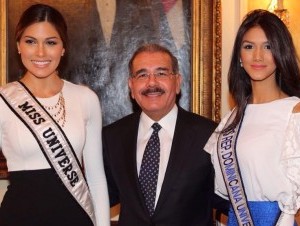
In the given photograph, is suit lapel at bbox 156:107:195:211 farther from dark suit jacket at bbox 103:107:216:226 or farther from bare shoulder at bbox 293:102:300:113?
bare shoulder at bbox 293:102:300:113

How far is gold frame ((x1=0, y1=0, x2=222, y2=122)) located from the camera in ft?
9.16

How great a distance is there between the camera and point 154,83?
85.0 inches

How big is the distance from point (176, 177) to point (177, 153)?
0.33ft

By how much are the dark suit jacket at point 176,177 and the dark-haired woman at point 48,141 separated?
11 cm

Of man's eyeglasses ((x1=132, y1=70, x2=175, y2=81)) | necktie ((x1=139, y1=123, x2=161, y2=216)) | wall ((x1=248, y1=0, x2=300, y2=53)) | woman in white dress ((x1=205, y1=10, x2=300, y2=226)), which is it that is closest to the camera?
woman in white dress ((x1=205, y1=10, x2=300, y2=226))

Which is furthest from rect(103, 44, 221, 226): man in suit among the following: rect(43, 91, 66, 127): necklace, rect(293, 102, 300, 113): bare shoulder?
rect(293, 102, 300, 113): bare shoulder

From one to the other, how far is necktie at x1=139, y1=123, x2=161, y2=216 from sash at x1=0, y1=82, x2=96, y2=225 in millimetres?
223

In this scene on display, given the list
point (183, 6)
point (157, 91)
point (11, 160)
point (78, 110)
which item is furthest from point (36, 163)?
point (183, 6)

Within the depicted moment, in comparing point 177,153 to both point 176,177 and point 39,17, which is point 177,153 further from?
point 39,17

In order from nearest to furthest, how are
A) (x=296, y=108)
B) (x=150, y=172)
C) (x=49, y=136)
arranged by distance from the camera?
(x=296, y=108) → (x=49, y=136) → (x=150, y=172)

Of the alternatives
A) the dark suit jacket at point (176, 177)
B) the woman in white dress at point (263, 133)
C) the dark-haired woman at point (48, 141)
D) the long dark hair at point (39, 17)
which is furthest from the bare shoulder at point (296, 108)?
the long dark hair at point (39, 17)

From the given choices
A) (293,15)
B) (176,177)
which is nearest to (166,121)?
(176,177)

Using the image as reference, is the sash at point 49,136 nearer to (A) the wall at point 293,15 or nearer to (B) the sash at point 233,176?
(B) the sash at point 233,176

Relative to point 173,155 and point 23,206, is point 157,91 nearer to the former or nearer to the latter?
point 173,155
